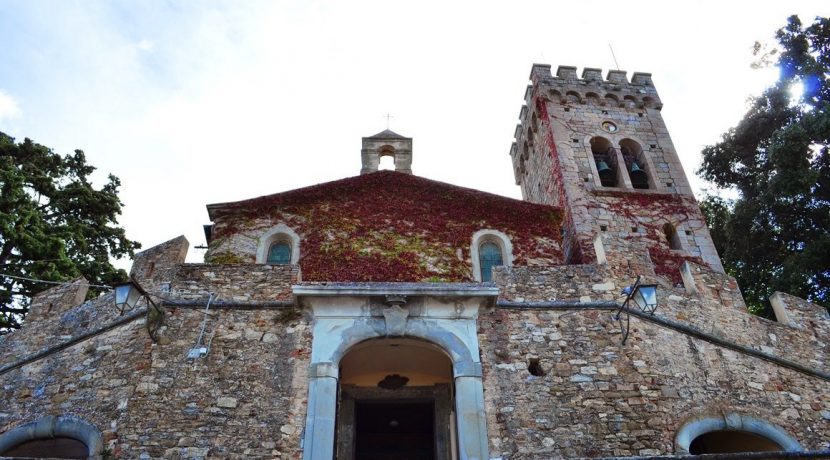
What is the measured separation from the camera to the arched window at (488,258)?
540 inches

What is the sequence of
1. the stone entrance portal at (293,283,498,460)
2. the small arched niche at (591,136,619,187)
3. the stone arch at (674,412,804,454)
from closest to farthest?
1. the stone entrance portal at (293,283,498,460)
2. the stone arch at (674,412,804,454)
3. the small arched niche at (591,136,619,187)

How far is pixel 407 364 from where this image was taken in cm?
1144

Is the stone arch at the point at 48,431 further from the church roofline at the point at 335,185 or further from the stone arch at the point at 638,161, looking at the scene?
the stone arch at the point at 638,161

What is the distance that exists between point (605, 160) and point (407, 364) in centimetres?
1265

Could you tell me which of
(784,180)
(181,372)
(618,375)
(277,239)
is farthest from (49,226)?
(784,180)

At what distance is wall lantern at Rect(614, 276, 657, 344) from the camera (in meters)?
9.81

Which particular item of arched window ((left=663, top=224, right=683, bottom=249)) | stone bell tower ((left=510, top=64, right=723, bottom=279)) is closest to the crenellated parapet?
stone bell tower ((left=510, top=64, right=723, bottom=279))

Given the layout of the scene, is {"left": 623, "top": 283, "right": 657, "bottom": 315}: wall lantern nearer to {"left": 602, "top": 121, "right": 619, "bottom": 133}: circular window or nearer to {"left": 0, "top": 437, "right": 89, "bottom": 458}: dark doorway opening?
{"left": 0, "top": 437, "right": 89, "bottom": 458}: dark doorway opening

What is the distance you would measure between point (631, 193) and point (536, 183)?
4.00 metres

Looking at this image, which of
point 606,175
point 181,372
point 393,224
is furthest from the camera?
point 606,175

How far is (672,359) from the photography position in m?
10.1

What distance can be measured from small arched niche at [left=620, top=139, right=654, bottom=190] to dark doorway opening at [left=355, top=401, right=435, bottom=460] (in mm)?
11760

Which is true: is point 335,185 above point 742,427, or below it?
above

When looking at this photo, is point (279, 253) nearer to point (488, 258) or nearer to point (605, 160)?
point (488, 258)
